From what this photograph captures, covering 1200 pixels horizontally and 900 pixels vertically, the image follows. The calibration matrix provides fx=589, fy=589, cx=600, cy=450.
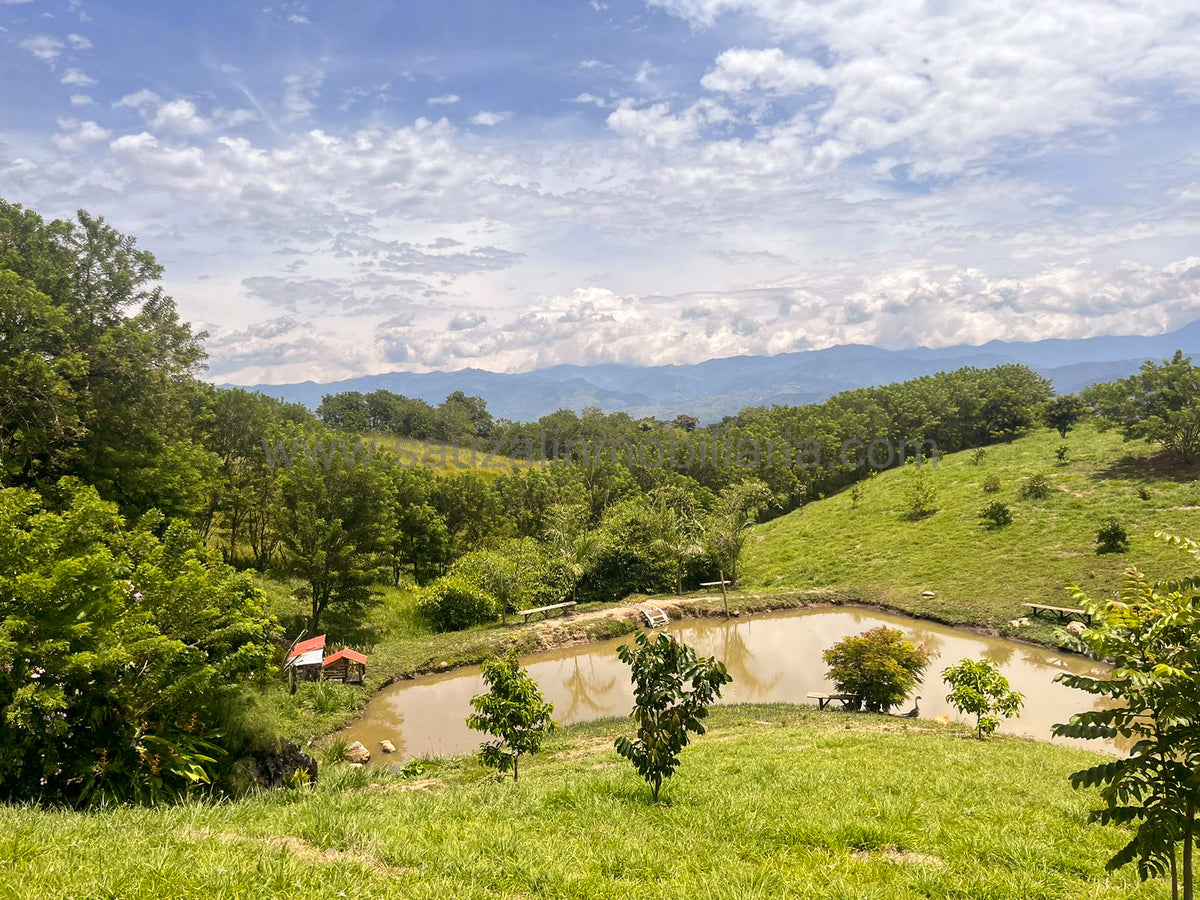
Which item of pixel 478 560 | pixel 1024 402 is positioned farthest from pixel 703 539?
pixel 1024 402

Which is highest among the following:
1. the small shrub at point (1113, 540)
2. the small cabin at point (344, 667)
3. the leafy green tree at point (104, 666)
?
the leafy green tree at point (104, 666)

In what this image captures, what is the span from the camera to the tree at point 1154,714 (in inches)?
147

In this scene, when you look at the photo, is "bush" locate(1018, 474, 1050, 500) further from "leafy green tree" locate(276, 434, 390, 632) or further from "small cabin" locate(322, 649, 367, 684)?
"small cabin" locate(322, 649, 367, 684)

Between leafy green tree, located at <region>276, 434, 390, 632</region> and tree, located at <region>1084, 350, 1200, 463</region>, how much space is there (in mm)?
43038

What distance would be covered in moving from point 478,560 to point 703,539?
1242 centimetres

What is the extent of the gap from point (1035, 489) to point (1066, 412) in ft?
85.3

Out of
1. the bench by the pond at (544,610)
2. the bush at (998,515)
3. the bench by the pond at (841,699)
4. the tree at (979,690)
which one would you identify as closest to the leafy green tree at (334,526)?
the bench by the pond at (544,610)

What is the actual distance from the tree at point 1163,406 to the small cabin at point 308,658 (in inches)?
1757

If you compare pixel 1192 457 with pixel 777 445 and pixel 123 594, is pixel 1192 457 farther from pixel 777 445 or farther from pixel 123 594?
pixel 123 594

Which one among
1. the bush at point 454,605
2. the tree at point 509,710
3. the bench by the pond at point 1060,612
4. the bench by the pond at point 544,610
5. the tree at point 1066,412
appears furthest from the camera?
the tree at point 1066,412

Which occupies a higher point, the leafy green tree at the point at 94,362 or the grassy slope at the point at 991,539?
the leafy green tree at the point at 94,362

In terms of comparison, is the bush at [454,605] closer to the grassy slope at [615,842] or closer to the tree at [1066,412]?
the grassy slope at [615,842]

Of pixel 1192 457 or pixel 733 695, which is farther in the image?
pixel 1192 457

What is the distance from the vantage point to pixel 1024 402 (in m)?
59.3
